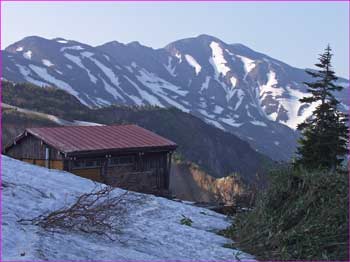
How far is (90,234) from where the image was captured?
23.9 ft

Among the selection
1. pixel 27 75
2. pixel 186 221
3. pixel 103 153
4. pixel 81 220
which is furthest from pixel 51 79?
pixel 81 220

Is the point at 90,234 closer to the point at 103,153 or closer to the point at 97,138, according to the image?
the point at 103,153

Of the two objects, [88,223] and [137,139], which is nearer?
[88,223]

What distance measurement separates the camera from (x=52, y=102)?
250 ft

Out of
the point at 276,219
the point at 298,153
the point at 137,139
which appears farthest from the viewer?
the point at 137,139

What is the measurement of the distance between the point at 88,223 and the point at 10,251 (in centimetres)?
182

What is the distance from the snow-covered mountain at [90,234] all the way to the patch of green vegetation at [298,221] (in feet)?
1.45

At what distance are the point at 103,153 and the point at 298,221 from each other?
14576 millimetres

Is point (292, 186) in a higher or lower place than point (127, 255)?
higher

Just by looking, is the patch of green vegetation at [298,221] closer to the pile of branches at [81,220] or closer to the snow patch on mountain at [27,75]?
the pile of branches at [81,220]

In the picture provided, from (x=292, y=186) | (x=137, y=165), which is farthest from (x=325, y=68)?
(x=292, y=186)

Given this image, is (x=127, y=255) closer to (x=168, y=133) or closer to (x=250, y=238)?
(x=250, y=238)

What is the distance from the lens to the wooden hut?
21.8m

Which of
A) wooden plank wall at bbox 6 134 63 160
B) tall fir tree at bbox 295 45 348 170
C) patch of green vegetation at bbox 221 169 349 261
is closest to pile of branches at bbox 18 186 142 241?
patch of green vegetation at bbox 221 169 349 261
